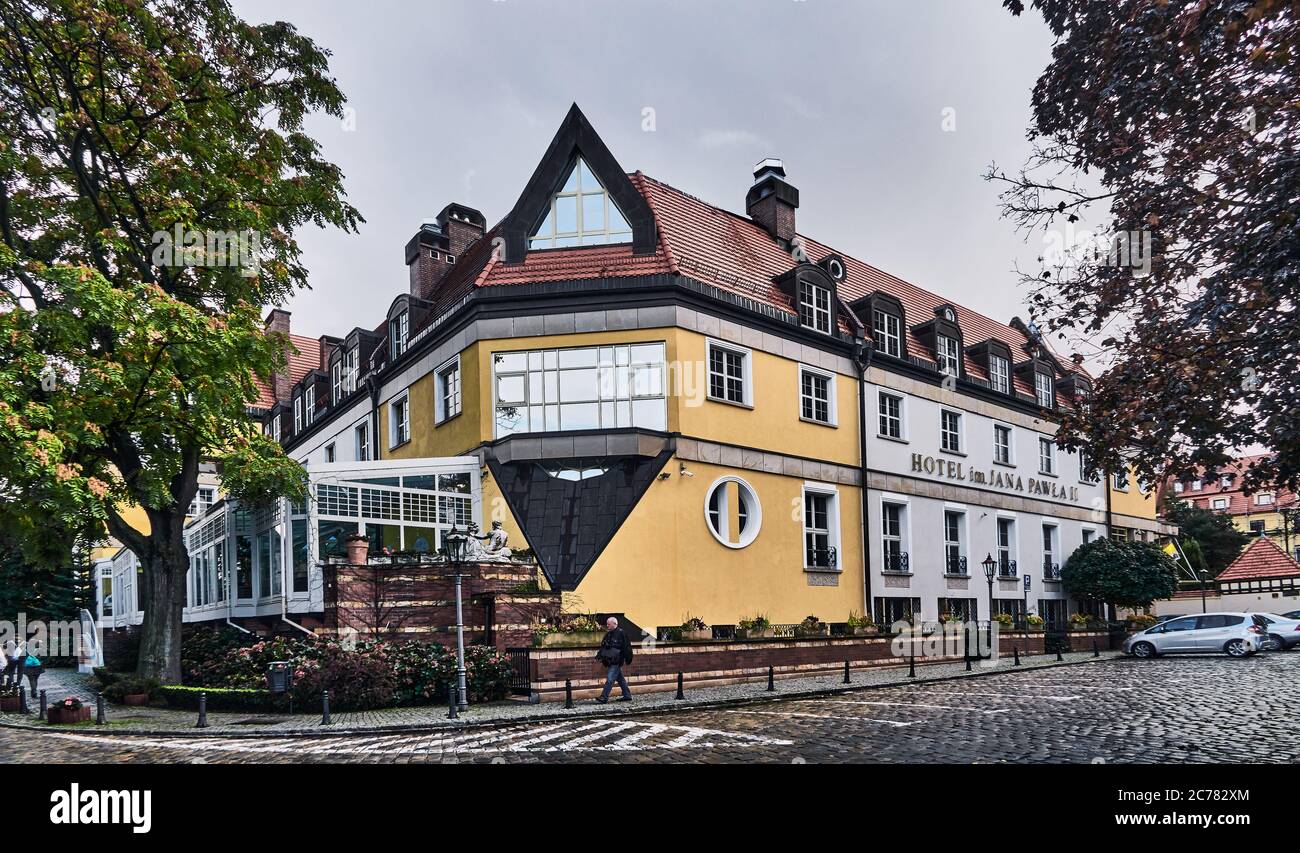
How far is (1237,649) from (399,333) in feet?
92.1

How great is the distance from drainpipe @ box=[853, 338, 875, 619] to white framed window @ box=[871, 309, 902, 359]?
1.47 metres

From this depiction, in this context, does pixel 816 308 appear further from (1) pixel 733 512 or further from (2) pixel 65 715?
(2) pixel 65 715

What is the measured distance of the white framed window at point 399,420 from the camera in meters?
30.6

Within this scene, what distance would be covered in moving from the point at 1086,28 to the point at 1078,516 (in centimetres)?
3319

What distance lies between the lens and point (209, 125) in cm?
2125

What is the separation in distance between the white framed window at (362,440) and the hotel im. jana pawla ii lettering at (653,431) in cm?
16

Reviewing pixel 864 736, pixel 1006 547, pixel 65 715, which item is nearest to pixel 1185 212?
pixel 864 736

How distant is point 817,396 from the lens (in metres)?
29.5

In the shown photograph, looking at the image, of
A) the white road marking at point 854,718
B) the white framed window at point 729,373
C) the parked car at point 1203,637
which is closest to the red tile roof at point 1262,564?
the parked car at point 1203,637

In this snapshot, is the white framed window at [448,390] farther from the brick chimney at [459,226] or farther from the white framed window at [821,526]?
the white framed window at [821,526]

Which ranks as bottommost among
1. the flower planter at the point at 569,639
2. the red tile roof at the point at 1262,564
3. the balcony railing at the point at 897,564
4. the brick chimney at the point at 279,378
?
the red tile roof at the point at 1262,564

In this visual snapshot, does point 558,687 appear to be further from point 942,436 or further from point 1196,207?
point 942,436

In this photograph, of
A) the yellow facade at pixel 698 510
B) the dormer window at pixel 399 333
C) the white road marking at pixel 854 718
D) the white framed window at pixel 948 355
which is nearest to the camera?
the white road marking at pixel 854 718

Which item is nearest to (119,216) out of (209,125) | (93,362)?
(209,125)
